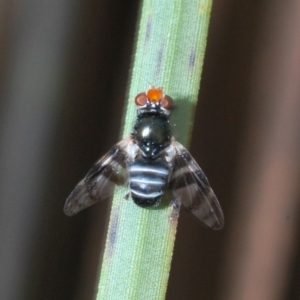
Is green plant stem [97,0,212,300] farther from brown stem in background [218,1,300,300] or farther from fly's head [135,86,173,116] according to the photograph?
brown stem in background [218,1,300,300]

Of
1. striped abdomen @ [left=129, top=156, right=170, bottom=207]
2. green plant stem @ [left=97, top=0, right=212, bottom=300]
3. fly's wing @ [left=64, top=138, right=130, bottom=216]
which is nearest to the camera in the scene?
green plant stem @ [left=97, top=0, right=212, bottom=300]

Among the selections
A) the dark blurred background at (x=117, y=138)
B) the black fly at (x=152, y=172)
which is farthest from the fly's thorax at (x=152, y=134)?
the dark blurred background at (x=117, y=138)

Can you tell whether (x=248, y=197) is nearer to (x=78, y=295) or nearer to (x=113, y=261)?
(x=78, y=295)

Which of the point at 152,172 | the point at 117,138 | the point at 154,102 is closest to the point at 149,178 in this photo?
the point at 152,172

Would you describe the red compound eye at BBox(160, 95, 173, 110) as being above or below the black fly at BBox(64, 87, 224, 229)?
above

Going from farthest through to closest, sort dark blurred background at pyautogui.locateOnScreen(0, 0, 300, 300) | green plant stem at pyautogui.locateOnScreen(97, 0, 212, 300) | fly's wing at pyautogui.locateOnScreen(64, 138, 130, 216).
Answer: dark blurred background at pyautogui.locateOnScreen(0, 0, 300, 300), fly's wing at pyautogui.locateOnScreen(64, 138, 130, 216), green plant stem at pyautogui.locateOnScreen(97, 0, 212, 300)

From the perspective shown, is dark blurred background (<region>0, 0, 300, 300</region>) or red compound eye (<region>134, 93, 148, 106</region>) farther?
dark blurred background (<region>0, 0, 300, 300</region>)

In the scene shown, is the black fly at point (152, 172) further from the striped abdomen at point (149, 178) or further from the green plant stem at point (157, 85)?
the green plant stem at point (157, 85)

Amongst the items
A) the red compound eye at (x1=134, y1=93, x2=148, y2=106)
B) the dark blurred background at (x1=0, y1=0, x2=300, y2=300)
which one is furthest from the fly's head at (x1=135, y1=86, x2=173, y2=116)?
the dark blurred background at (x1=0, y1=0, x2=300, y2=300)
